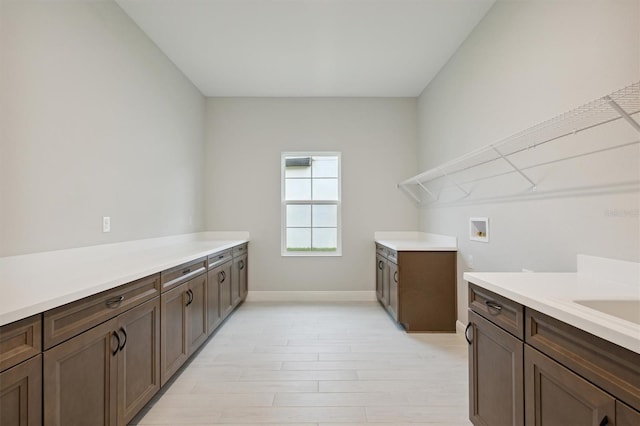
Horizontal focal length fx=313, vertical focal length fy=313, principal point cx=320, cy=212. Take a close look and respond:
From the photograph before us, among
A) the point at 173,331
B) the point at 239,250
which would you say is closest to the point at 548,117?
the point at 173,331

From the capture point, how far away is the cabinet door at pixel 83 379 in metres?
1.19

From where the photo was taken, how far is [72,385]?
1.28 metres

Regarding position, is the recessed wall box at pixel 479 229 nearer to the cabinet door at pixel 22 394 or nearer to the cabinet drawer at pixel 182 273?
the cabinet drawer at pixel 182 273

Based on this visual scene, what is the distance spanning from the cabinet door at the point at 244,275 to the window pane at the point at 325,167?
1578 millimetres

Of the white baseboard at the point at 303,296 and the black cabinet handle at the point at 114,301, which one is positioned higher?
the black cabinet handle at the point at 114,301

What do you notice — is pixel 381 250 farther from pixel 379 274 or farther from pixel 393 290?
pixel 393 290

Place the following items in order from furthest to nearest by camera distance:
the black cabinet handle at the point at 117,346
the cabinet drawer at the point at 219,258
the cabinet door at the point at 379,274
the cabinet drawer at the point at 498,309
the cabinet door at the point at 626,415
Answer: the cabinet door at the point at 379,274
the cabinet drawer at the point at 219,258
the black cabinet handle at the point at 117,346
the cabinet drawer at the point at 498,309
the cabinet door at the point at 626,415

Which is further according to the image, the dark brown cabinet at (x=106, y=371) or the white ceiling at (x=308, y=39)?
the white ceiling at (x=308, y=39)

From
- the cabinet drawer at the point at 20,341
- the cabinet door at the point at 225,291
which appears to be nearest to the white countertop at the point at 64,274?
the cabinet drawer at the point at 20,341

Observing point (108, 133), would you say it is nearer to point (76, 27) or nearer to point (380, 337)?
point (76, 27)

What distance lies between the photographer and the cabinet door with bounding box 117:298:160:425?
160 centimetres

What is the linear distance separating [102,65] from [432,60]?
3.11 metres

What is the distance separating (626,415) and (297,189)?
403cm

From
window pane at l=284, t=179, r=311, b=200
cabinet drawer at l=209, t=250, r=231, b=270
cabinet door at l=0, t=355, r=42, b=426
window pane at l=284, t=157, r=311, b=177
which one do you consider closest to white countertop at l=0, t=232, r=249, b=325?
cabinet door at l=0, t=355, r=42, b=426
